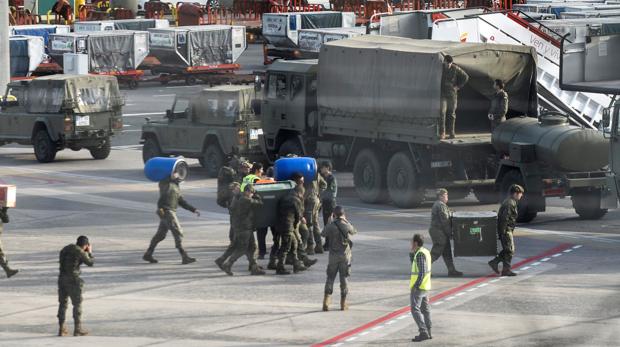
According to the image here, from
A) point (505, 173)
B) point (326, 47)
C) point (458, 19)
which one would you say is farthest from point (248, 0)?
point (505, 173)

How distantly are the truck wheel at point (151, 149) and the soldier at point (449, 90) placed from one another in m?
9.78

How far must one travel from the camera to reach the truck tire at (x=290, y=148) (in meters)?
32.8

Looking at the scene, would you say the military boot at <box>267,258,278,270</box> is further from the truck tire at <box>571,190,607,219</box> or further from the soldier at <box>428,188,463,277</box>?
the truck tire at <box>571,190,607,219</box>

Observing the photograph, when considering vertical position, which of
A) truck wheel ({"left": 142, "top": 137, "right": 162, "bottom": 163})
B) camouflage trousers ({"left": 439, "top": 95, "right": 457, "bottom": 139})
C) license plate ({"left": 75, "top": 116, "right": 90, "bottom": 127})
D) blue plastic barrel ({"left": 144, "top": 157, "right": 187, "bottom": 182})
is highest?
camouflage trousers ({"left": 439, "top": 95, "right": 457, "bottom": 139})

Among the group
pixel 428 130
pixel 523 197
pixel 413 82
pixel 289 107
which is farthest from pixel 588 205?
pixel 289 107

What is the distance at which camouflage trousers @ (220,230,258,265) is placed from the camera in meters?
22.3

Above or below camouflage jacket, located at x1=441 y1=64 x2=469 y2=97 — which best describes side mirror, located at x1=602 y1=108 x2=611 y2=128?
below

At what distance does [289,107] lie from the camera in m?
33.1

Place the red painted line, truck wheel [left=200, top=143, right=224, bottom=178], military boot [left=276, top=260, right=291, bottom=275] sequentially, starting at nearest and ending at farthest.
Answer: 1. the red painted line
2. military boot [left=276, top=260, right=291, bottom=275]
3. truck wheel [left=200, top=143, right=224, bottom=178]

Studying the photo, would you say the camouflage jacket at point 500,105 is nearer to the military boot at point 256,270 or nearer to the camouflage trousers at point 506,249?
the camouflage trousers at point 506,249

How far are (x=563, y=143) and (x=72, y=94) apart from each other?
1537cm

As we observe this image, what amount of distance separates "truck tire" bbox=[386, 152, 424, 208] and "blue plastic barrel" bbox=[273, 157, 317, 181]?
20.0ft

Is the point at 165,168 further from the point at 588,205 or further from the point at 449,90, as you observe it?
Answer: the point at 588,205

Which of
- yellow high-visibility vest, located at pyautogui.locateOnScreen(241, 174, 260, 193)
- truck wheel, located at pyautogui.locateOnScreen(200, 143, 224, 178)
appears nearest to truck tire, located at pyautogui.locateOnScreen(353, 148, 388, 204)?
truck wheel, located at pyautogui.locateOnScreen(200, 143, 224, 178)
